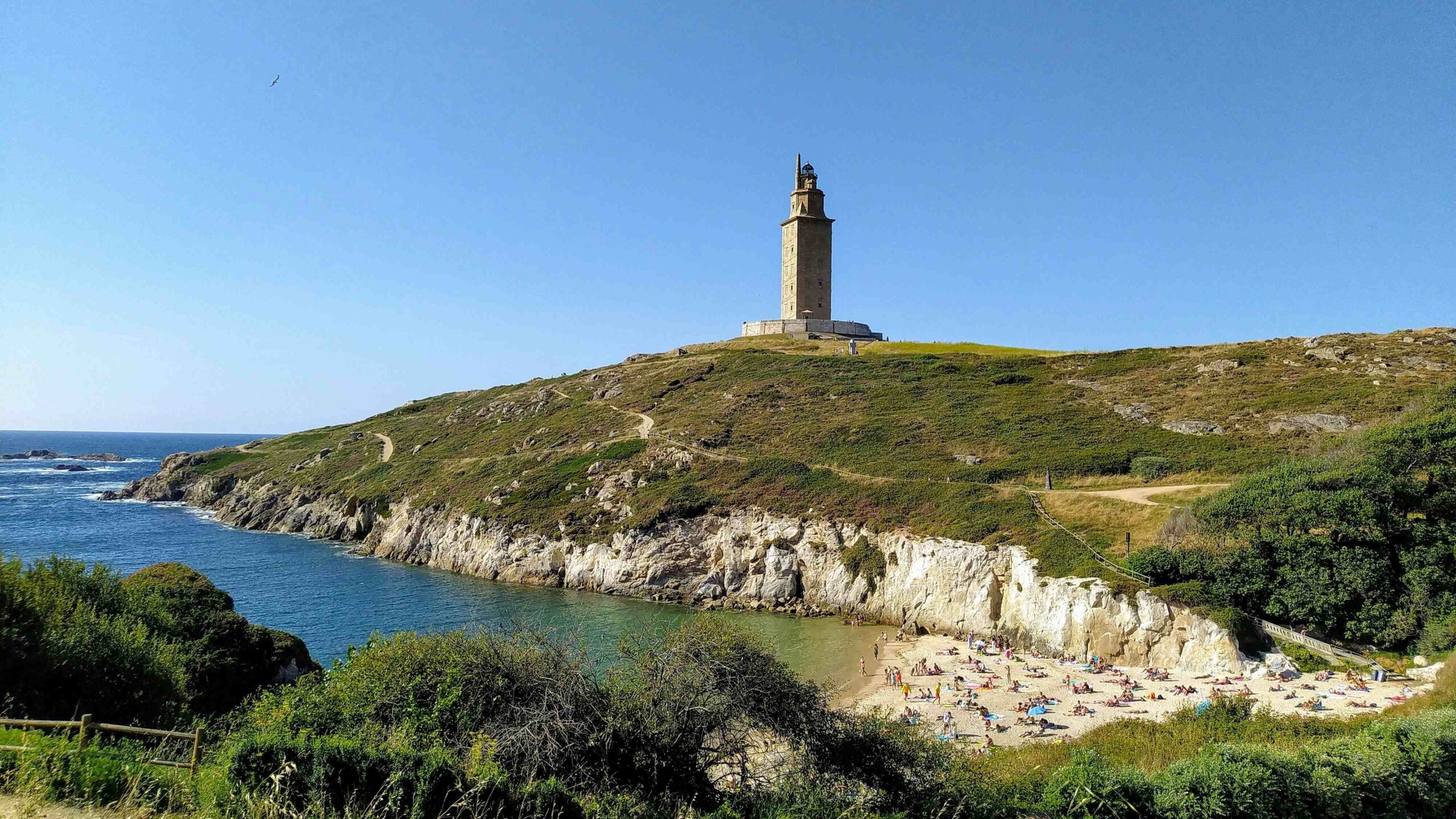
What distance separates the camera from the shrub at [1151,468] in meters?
40.6

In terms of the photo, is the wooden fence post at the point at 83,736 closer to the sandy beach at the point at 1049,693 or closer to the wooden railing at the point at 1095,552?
the sandy beach at the point at 1049,693

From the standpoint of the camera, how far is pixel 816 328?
82688mm

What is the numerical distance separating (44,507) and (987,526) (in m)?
97.9

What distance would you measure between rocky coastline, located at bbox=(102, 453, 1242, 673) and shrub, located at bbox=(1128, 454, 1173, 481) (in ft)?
40.4

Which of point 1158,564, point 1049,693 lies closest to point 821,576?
point 1049,693

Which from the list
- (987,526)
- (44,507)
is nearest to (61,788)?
(987,526)

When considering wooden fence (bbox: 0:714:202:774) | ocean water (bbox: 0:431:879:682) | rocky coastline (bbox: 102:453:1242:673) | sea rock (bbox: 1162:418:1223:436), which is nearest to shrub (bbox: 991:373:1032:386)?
sea rock (bbox: 1162:418:1223:436)

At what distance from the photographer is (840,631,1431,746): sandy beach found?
74.7ft

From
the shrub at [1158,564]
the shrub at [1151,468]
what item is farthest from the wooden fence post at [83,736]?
the shrub at [1151,468]

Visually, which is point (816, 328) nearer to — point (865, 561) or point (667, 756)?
point (865, 561)

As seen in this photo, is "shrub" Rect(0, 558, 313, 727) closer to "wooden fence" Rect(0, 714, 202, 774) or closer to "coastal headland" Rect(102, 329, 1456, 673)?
"wooden fence" Rect(0, 714, 202, 774)

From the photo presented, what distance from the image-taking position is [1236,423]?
151 ft

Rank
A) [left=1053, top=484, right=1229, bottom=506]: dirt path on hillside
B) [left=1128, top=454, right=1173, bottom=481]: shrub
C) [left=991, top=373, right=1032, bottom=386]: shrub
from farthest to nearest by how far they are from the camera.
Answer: [left=991, top=373, right=1032, bottom=386]: shrub, [left=1128, top=454, right=1173, bottom=481]: shrub, [left=1053, top=484, right=1229, bottom=506]: dirt path on hillside

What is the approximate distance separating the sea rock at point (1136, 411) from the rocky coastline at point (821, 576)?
23.0 meters
